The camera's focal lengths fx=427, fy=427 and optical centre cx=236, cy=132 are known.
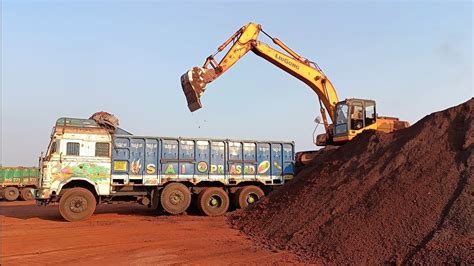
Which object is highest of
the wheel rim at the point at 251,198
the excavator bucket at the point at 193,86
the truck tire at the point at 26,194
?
the excavator bucket at the point at 193,86

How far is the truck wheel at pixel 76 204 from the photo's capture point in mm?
14219

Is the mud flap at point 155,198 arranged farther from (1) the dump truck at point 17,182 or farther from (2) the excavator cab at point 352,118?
(1) the dump truck at point 17,182

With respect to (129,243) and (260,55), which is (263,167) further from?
(129,243)

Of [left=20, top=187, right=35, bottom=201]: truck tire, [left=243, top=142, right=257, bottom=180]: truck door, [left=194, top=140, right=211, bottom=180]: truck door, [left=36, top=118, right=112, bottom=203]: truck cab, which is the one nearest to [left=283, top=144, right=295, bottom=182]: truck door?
[left=243, top=142, right=257, bottom=180]: truck door

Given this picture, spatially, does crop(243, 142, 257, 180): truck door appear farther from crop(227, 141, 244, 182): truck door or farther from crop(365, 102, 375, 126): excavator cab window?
crop(365, 102, 375, 126): excavator cab window

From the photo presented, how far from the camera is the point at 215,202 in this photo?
1633 cm

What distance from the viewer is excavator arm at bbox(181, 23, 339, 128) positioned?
1498cm

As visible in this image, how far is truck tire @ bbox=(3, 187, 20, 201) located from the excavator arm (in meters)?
20.6

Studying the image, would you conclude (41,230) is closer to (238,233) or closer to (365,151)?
(238,233)

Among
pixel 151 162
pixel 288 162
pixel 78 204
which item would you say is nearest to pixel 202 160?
pixel 151 162

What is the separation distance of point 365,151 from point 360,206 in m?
3.21

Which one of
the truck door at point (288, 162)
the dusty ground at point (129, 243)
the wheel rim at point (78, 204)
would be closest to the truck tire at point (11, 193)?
the dusty ground at point (129, 243)

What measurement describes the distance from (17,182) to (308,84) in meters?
22.6

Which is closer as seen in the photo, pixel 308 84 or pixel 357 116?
pixel 357 116
